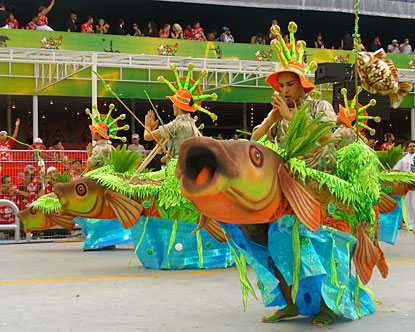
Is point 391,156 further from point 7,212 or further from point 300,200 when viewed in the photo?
point 7,212

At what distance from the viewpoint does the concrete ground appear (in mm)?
4641

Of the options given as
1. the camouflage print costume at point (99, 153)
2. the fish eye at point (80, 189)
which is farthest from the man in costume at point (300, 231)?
the camouflage print costume at point (99, 153)

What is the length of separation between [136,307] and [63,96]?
11.8 m

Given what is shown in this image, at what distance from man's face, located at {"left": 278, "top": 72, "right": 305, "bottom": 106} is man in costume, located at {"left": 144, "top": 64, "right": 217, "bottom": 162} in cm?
280

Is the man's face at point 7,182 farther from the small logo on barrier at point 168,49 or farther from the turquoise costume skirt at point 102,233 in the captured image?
the small logo on barrier at point 168,49

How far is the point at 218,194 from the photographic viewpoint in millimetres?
3266

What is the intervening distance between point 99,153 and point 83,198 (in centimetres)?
263

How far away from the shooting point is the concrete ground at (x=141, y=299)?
4.64 metres

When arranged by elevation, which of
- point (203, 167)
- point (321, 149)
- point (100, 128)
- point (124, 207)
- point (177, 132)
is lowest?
point (124, 207)

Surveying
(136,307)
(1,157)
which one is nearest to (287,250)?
(136,307)

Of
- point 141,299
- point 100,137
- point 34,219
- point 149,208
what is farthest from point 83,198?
point 100,137

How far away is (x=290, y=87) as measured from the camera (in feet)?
15.9

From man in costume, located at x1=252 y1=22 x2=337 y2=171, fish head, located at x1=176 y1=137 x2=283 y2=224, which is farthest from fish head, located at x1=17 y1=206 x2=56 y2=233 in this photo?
fish head, located at x1=176 y1=137 x2=283 y2=224

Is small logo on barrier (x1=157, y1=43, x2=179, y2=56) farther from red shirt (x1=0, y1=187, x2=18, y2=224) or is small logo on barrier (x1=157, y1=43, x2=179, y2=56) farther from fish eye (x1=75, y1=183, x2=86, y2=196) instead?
fish eye (x1=75, y1=183, x2=86, y2=196)
